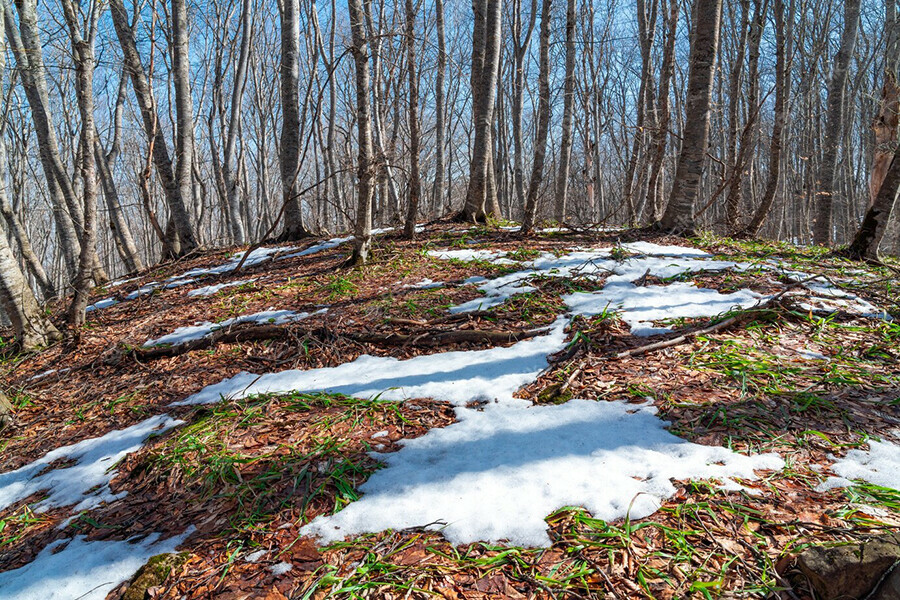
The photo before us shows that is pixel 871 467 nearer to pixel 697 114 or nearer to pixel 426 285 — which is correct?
pixel 426 285

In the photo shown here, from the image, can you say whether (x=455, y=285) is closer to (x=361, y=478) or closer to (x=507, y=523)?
(x=361, y=478)

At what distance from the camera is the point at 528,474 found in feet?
6.55

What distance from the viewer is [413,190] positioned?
21.3 ft

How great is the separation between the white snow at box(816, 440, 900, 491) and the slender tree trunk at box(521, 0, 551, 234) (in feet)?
17.1

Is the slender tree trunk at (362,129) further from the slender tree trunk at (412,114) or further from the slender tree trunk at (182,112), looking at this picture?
the slender tree trunk at (182,112)

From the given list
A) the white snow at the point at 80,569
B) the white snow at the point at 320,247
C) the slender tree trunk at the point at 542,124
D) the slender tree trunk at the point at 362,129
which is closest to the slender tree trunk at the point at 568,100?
the slender tree trunk at the point at 542,124

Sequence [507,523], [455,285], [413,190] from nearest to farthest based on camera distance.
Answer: [507,523], [455,285], [413,190]

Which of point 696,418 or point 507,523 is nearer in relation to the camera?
point 507,523

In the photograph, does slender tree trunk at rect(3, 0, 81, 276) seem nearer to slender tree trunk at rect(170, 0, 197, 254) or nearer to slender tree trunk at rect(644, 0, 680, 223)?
slender tree trunk at rect(170, 0, 197, 254)

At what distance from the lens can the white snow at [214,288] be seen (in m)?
5.71

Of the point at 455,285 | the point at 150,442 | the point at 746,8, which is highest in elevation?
the point at 746,8

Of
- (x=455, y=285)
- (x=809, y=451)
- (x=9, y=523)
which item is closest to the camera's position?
(x=809, y=451)

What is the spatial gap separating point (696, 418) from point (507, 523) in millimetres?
1292

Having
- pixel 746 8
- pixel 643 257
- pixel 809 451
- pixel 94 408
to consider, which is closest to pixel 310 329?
pixel 94 408
